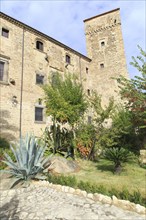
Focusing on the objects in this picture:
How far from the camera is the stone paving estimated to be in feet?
12.3

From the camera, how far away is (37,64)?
57.1ft

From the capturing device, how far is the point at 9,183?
259 inches

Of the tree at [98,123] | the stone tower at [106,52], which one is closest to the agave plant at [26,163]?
the tree at [98,123]

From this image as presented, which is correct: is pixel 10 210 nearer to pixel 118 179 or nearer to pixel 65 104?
pixel 118 179

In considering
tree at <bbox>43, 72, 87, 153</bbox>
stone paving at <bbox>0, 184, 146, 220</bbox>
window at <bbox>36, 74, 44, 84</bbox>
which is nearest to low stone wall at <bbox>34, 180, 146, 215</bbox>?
stone paving at <bbox>0, 184, 146, 220</bbox>

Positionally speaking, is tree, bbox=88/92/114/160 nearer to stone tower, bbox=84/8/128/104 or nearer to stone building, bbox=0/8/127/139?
stone building, bbox=0/8/127/139

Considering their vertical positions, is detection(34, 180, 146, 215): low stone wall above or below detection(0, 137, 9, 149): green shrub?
below

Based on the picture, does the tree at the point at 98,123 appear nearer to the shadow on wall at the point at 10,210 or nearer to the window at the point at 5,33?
the shadow on wall at the point at 10,210

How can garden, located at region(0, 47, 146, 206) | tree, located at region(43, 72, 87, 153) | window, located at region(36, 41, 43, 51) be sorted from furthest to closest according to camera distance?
window, located at region(36, 41, 43, 51) < tree, located at region(43, 72, 87, 153) < garden, located at region(0, 47, 146, 206)

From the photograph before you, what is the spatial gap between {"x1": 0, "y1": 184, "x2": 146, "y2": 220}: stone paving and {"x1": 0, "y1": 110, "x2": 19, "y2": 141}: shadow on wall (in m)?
8.76

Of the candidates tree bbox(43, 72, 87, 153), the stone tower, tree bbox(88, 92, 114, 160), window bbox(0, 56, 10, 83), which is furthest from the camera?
the stone tower

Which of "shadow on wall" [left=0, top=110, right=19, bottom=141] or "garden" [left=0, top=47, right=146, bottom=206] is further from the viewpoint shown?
"shadow on wall" [left=0, top=110, right=19, bottom=141]

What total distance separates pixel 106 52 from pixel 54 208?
71.4 ft

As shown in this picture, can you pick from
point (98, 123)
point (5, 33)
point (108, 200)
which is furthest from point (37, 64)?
point (108, 200)
